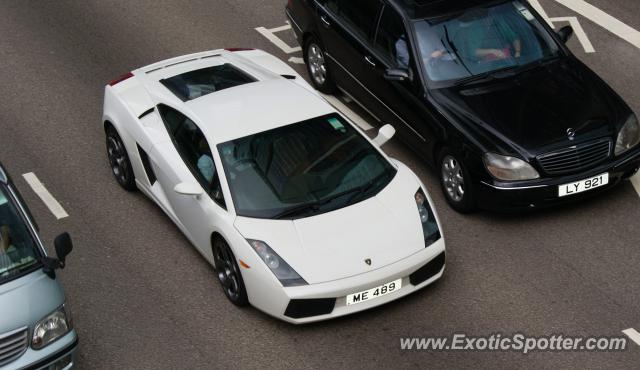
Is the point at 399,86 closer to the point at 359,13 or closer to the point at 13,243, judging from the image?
the point at 359,13

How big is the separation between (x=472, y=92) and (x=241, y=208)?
310 centimetres

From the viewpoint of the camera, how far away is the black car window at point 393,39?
12.1 metres

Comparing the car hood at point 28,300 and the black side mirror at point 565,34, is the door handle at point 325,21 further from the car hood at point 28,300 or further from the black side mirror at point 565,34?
the car hood at point 28,300

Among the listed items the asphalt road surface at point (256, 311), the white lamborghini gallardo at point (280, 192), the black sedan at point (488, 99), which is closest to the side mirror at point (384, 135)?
the white lamborghini gallardo at point (280, 192)

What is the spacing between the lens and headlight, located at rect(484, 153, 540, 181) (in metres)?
10.9

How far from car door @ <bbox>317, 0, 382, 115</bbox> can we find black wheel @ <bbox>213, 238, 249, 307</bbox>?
3.34m

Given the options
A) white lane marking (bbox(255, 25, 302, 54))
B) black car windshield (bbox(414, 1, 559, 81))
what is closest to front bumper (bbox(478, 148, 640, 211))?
black car windshield (bbox(414, 1, 559, 81))

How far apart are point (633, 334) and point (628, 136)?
2.56 metres

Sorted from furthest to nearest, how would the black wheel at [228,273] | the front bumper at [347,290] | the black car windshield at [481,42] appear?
1. the black car windshield at [481,42]
2. the black wheel at [228,273]
3. the front bumper at [347,290]

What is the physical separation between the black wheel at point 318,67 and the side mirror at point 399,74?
1.77 meters

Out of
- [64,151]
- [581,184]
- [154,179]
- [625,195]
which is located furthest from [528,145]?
[64,151]

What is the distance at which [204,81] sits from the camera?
11.5 metres

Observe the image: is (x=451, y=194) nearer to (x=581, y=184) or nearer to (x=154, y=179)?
(x=581, y=184)

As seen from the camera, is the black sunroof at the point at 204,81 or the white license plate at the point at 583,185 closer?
the white license plate at the point at 583,185
